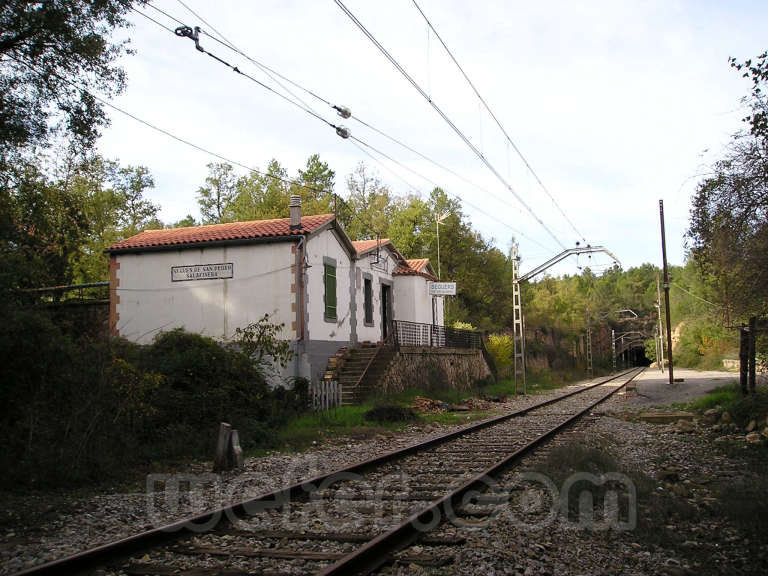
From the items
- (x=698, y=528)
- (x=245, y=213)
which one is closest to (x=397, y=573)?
(x=698, y=528)

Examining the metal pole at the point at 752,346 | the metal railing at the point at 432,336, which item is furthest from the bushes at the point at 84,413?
the metal railing at the point at 432,336

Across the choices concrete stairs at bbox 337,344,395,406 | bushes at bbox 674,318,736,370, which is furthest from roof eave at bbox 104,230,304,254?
bushes at bbox 674,318,736,370

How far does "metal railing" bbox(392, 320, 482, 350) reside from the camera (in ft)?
82.8

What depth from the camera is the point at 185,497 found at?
7727mm

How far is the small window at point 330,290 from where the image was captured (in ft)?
72.0

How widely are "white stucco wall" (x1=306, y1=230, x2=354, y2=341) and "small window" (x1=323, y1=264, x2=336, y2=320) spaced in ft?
0.77

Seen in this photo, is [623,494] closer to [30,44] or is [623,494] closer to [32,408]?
[32,408]

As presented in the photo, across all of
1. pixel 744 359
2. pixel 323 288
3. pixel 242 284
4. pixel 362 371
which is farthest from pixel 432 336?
pixel 744 359

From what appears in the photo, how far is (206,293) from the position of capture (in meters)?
21.2

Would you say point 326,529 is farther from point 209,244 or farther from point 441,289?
point 441,289

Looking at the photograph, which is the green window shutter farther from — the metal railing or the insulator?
the insulator

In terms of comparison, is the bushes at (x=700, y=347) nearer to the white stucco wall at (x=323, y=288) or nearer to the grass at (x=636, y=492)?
the white stucco wall at (x=323, y=288)

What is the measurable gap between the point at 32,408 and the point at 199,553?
15.9 ft

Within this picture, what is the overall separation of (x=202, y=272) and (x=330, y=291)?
406 cm
